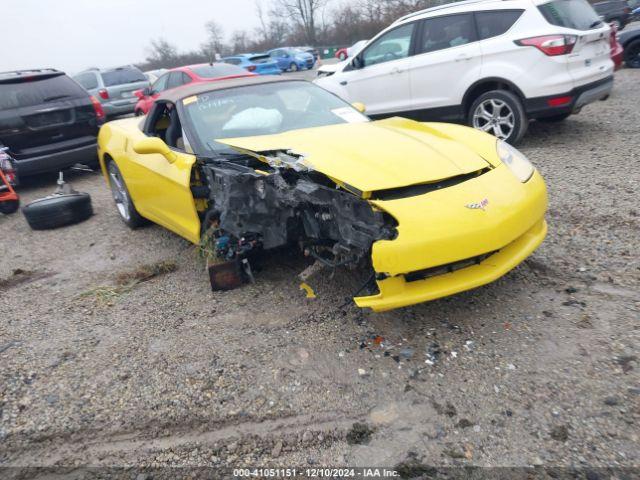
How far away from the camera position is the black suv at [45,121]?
659 cm

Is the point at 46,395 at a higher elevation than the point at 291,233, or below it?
below

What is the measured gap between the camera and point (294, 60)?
2723cm

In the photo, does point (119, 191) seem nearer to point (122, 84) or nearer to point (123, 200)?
point (123, 200)

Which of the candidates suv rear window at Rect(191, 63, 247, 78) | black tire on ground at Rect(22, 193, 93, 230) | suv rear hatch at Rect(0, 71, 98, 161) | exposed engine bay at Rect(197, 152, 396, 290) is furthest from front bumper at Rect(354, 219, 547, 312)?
suv rear window at Rect(191, 63, 247, 78)

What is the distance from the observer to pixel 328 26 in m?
49.9

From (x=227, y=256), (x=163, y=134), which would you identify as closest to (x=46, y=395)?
(x=227, y=256)

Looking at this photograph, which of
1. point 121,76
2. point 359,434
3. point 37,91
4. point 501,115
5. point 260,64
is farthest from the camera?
point 260,64

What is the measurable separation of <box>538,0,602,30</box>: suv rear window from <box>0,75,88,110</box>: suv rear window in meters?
6.49

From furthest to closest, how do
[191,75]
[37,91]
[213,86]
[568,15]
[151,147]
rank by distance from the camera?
[191,75]
[37,91]
[568,15]
[213,86]
[151,147]

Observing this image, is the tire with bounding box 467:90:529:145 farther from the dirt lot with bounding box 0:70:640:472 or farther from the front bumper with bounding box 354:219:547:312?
the front bumper with bounding box 354:219:547:312

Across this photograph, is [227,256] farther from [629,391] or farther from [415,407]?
[629,391]

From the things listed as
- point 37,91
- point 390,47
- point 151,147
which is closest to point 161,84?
point 37,91

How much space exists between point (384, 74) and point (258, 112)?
3479 mm

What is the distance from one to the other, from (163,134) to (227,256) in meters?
1.77
